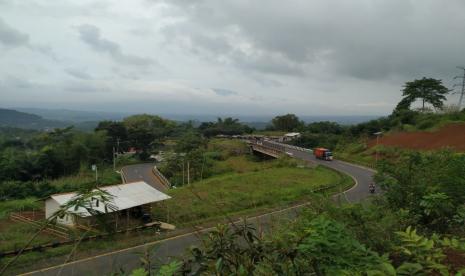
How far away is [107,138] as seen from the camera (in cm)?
5300

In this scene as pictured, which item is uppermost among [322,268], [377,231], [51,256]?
[322,268]

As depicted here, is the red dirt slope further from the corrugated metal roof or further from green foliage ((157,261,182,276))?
green foliage ((157,261,182,276))

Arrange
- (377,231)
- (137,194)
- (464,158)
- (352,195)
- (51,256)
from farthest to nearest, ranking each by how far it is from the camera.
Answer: (352,195) → (137,194) → (51,256) → (464,158) → (377,231)

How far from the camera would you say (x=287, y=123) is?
280 feet

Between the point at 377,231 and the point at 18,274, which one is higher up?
the point at 377,231

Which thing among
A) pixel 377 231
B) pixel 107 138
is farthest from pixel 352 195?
pixel 107 138

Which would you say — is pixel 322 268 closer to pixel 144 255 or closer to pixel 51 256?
pixel 144 255

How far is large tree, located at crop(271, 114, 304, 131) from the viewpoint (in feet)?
275

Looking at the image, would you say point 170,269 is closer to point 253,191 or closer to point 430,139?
point 253,191

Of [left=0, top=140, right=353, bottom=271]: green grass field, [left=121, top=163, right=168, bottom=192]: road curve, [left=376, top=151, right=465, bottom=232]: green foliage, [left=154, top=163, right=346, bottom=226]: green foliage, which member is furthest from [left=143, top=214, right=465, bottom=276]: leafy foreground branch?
[left=121, top=163, right=168, bottom=192]: road curve

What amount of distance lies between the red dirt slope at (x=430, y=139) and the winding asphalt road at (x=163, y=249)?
5.93 metres

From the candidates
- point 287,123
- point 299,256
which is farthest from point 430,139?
point 287,123

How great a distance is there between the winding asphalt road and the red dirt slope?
19.4ft

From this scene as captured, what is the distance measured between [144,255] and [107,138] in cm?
5418
